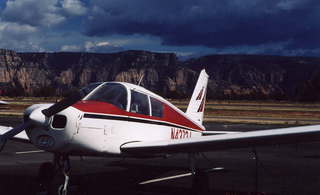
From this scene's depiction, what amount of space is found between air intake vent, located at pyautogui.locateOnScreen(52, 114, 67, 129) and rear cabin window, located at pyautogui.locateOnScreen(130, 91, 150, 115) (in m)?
1.66

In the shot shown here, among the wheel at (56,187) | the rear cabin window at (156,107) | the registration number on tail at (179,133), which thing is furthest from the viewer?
the registration number on tail at (179,133)

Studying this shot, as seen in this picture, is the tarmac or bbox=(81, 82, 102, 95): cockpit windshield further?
the tarmac

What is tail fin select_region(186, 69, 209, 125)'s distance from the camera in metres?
13.5

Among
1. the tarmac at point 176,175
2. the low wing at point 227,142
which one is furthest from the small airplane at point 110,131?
the tarmac at point 176,175

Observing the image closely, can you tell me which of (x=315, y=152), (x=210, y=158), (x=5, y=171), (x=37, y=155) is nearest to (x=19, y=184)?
(x=5, y=171)

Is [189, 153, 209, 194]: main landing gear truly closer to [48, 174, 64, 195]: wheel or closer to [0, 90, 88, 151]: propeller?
[48, 174, 64, 195]: wheel

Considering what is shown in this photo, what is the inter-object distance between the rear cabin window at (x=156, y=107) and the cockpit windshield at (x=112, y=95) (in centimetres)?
105

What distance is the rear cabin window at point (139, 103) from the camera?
28.5 feet

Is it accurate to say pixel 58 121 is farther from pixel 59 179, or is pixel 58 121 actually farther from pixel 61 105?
pixel 59 179

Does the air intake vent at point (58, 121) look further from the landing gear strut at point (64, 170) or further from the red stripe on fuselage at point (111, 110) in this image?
the landing gear strut at point (64, 170)

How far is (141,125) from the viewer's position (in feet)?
28.8

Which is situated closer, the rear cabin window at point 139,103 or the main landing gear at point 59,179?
the main landing gear at point 59,179

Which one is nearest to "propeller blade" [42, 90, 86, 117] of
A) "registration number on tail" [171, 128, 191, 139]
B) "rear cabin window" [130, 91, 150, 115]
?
"rear cabin window" [130, 91, 150, 115]

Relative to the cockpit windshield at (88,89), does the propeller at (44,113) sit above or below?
below
